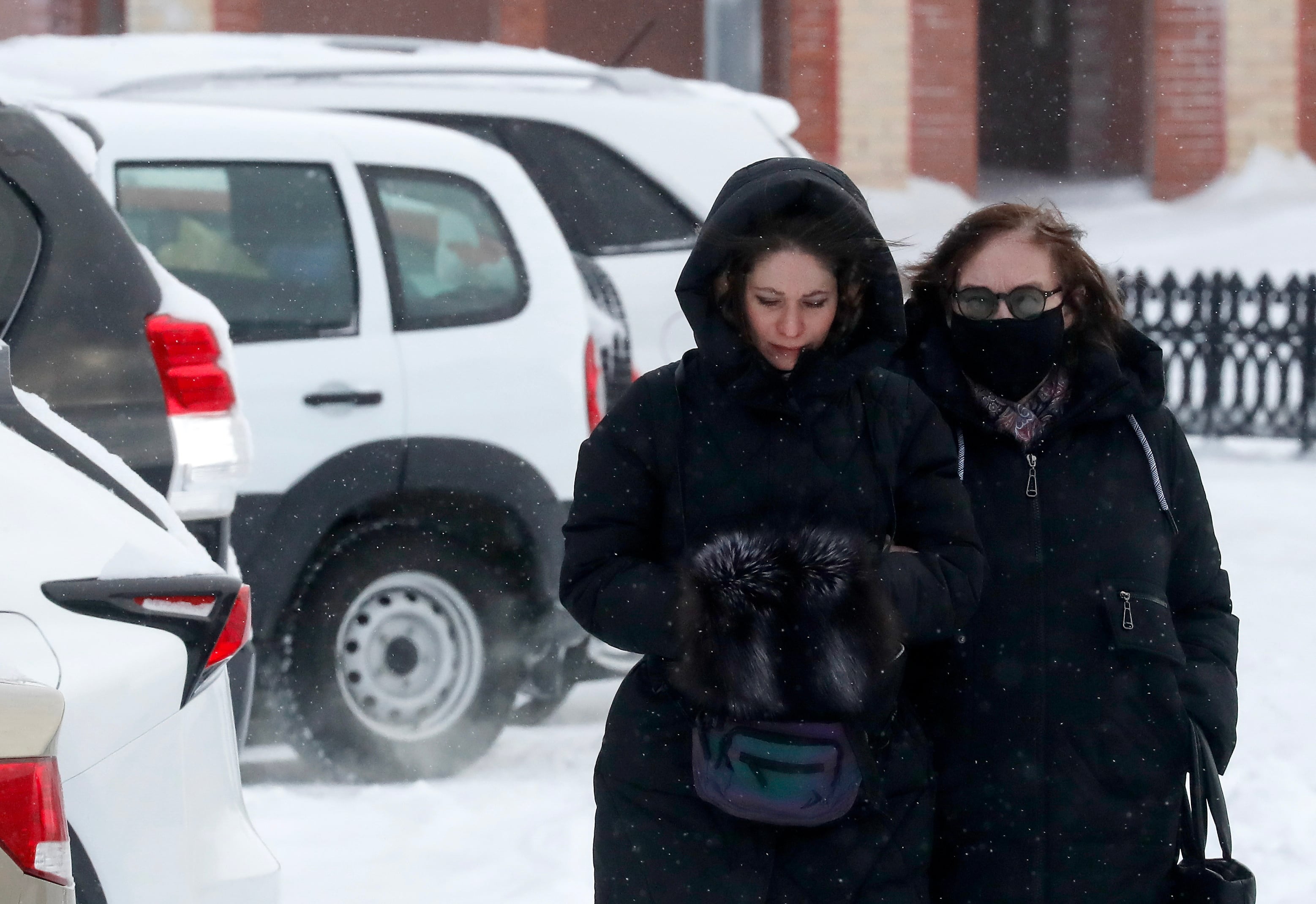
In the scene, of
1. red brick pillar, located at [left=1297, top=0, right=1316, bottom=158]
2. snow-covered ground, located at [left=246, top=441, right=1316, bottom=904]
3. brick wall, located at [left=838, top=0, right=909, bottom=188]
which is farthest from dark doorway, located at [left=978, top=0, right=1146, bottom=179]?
snow-covered ground, located at [left=246, top=441, right=1316, bottom=904]

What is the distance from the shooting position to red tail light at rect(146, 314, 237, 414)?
412 cm

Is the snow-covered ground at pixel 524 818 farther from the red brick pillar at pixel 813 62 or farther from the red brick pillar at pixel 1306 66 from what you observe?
the red brick pillar at pixel 1306 66

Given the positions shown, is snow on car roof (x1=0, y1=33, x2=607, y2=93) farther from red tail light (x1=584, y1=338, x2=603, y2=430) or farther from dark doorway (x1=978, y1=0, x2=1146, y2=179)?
dark doorway (x1=978, y1=0, x2=1146, y2=179)

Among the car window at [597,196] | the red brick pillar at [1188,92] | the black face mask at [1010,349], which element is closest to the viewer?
the black face mask at [1010,349]

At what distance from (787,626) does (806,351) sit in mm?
373

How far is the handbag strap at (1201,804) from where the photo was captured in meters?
2.62

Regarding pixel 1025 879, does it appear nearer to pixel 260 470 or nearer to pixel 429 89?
pixel 260 470

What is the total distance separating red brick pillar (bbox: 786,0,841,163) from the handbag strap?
1621 centimetres

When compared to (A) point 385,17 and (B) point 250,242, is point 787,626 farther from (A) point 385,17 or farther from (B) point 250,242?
(A) point 385,17

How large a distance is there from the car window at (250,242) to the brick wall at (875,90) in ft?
44.9

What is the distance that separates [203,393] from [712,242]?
207cm

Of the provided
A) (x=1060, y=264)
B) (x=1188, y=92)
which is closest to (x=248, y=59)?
(x=1060, y=264)

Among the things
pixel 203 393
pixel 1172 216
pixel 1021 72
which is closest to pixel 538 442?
pixel 203 393

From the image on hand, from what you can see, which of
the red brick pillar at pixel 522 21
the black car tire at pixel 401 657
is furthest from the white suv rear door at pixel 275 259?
the red brick pillar at pixel 522 21
